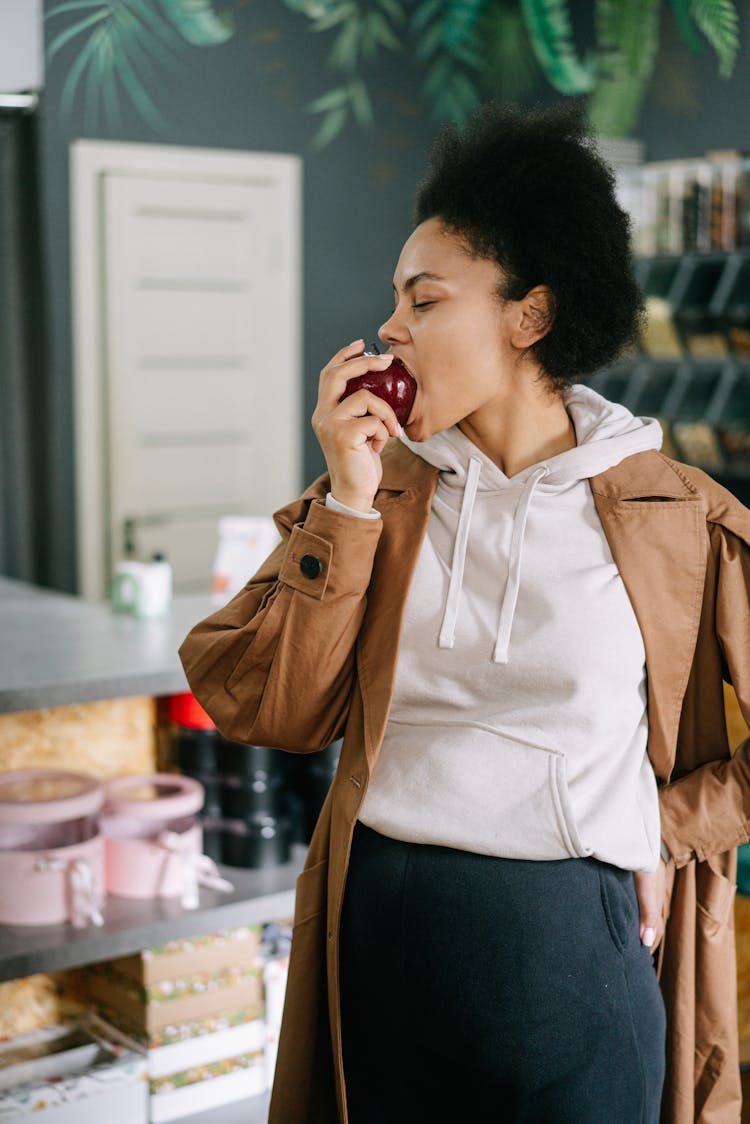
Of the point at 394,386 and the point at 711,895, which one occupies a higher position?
the point at 394,386

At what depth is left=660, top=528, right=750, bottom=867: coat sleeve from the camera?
4.31 ft

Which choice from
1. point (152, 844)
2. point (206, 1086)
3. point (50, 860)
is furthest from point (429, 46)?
point (206, 1086)

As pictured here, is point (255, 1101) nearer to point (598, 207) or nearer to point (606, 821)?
point (606, 821)

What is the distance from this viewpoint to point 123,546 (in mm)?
5246

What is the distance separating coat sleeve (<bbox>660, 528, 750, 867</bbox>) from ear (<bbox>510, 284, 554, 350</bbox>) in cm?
28

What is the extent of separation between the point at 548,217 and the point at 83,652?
1.55 metres

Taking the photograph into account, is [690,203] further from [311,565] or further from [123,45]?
[311,565]

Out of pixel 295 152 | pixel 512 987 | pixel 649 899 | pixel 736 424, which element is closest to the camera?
pixel 512 987

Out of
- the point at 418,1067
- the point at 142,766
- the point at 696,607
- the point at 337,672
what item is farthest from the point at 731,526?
the point at 142,766

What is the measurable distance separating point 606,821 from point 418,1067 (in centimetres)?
31

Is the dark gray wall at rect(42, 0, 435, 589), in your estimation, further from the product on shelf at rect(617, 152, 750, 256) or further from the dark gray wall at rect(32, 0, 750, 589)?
the product on shelf at rect(617, 152, 750, 256)

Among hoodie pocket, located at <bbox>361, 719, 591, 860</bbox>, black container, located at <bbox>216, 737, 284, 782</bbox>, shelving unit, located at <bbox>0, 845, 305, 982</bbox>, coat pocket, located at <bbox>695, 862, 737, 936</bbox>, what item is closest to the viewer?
hoodie pocket, located at <bbox>361, 719, 591, 860</bbox>

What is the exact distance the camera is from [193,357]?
5367 mm

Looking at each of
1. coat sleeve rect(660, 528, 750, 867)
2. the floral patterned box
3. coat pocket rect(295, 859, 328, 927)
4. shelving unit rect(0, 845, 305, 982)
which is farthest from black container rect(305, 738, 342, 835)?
coat sleeve rect(660, 528, 750, 867)
